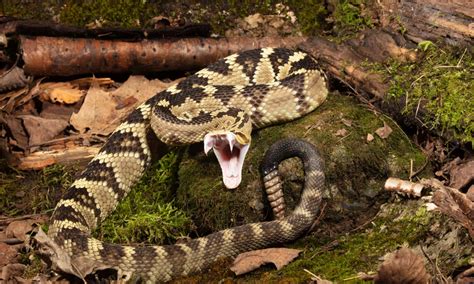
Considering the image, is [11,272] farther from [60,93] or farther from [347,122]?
[347,122]

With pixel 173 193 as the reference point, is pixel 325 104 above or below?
above

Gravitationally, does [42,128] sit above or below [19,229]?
above

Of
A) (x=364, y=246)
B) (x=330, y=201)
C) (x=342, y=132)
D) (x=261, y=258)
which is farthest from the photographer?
(x=342, y=132)

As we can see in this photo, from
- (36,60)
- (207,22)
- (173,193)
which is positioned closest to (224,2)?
(207,22)

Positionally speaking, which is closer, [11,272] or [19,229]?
[11,272]

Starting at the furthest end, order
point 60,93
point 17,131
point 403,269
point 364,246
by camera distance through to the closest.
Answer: point 60,93 → point 17,131 → point 364,246 → point 403,269

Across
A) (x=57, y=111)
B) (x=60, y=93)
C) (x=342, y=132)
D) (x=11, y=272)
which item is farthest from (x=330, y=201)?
(x=60, y=93)

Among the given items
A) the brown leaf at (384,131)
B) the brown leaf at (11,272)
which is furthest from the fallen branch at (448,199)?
the brown leaf at (11,272)

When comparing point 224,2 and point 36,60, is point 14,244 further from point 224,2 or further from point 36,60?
point 224,2
